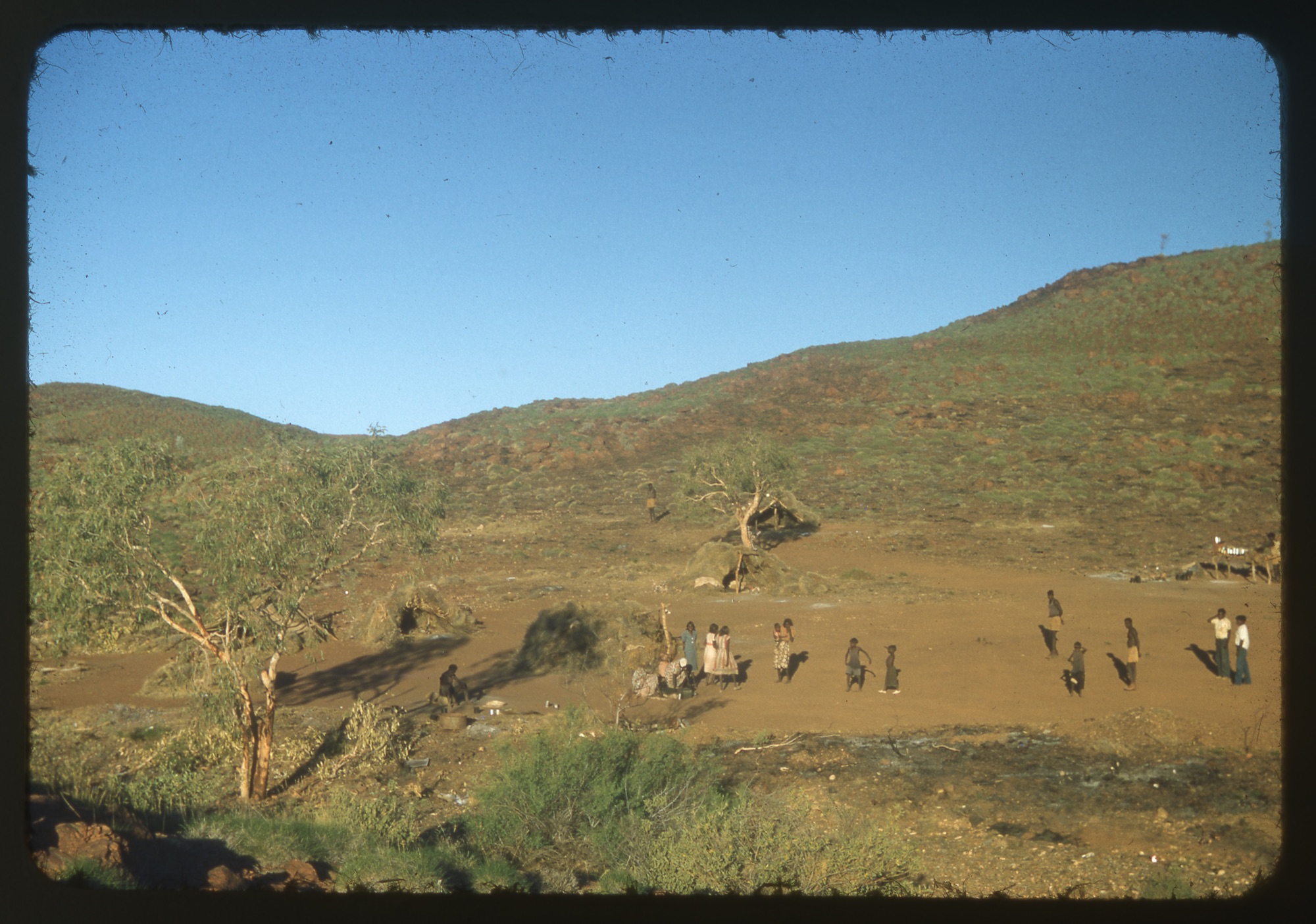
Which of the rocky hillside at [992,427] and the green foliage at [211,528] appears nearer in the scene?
the green foliage at [211,528]

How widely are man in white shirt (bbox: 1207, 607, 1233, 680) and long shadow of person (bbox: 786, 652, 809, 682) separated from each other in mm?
6690

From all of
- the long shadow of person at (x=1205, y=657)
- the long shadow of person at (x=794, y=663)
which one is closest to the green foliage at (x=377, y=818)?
the long shadow of person at (x=794, y=663)

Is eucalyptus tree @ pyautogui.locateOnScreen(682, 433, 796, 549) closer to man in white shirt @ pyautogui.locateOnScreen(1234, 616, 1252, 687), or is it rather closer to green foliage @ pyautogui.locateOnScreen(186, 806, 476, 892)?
man in white shirt @ pyautogui.locateOnScreen(1234, 616, 1252, 687)

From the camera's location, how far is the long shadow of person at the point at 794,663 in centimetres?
1509

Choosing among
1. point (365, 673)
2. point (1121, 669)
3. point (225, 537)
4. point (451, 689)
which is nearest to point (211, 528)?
point (225, 537)

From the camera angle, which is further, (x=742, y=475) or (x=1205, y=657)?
(x=742, y=475)

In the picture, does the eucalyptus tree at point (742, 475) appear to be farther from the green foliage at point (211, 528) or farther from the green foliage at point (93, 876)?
the green foliage at point (93, 876)

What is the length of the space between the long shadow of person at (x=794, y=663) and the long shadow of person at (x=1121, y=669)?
5.38m

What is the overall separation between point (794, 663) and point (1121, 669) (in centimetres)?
563

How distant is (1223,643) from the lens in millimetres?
12656

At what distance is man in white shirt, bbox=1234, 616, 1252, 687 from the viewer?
40.9 ft

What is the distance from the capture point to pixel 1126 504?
31719mm

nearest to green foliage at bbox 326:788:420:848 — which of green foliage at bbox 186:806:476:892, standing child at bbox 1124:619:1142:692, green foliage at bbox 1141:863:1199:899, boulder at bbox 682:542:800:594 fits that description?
green foliage at bbox 186:806:476:892

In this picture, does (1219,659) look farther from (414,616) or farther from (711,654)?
(414,616)
